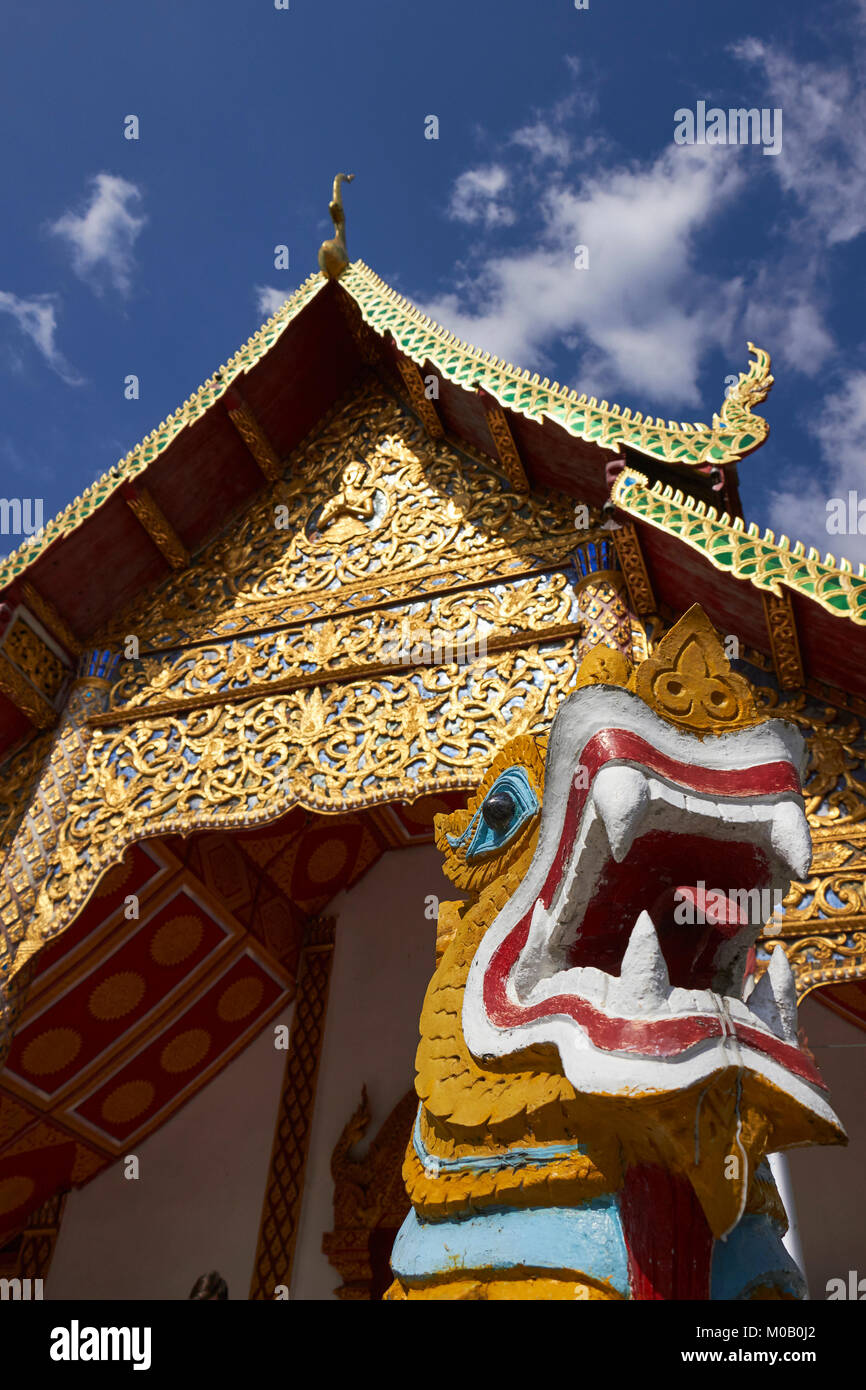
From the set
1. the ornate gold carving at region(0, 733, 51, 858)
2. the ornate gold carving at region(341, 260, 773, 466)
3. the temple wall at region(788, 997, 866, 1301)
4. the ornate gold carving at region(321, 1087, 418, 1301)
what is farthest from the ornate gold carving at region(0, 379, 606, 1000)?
the ornate gold carving at region(321, 1087, 418, 1301)

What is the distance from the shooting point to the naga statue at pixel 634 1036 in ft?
4.14

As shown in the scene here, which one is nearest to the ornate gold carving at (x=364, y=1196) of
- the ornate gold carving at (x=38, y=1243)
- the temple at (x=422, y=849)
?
the temple at (x=422, y=849)

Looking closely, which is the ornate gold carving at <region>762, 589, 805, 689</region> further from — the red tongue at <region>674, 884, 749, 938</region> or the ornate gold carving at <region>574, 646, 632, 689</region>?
the red tongue at <region>674, 884, 749, 938</region>

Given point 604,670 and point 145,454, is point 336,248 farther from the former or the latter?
point 604,670

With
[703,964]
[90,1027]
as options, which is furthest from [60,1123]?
[703,964]

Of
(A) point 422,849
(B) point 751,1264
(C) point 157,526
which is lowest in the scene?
(B) point 751,1264

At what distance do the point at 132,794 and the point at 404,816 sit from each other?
195cm

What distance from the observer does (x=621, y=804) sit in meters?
1.39

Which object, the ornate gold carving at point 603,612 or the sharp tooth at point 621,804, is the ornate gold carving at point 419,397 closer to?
the ornate gold carving at point 603,612

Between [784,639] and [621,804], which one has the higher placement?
[784,639]

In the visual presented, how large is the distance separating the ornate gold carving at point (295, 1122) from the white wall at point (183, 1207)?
0.10m

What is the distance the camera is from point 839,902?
2494 millimetres

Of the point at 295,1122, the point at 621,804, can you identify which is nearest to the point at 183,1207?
the point at 295,1122

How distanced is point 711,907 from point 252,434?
339 cm
